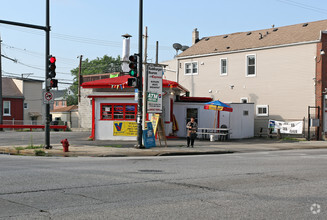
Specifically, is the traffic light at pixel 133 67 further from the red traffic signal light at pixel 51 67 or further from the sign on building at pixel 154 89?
the red traffic signal light at pixel 51 67

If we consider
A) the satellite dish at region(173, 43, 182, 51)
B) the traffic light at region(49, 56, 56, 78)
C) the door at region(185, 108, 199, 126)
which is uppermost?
the satellite dish at region(173, 43, 182, 51)

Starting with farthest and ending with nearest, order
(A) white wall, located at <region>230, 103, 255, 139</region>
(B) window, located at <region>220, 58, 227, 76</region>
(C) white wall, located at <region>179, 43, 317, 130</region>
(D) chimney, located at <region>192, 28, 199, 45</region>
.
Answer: (D) chimney, located at <region>192, 28, 199, 45</region>, (B) window, located at <region>220, 58, 227, 76</region>, (C) white wall, located at <region>179, 43, 317, 130</region>, (A) white wall, located at <region>230, 103, 255, 139</region>

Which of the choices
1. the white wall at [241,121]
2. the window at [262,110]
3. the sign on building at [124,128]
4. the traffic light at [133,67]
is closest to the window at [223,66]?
the window at [262,110]

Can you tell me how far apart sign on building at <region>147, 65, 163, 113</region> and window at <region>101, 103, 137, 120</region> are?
4967mm

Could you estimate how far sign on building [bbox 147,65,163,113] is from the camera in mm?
21234

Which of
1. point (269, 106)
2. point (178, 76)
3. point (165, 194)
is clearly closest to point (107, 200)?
point (165, 194)

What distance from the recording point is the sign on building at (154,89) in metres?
21.2

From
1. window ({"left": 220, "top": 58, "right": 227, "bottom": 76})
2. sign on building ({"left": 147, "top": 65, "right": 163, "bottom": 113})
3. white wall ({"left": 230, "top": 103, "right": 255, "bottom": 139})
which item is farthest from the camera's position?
window ({"left": 220, "top": 58, "right": 227, "bottom": 76})

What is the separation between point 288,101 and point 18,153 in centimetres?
2049

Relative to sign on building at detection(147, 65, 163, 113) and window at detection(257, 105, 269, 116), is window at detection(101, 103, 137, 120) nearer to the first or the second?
sign on building at detection(147, 65, 163, 113)

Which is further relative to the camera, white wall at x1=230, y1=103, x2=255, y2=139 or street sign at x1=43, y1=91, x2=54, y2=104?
white wall at x1=230, y1=103, x2=255, y2=139

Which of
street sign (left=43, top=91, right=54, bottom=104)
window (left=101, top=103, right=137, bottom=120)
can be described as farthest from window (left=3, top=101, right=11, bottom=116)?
street sign (left=43, top=91, right=54, bottom=104)

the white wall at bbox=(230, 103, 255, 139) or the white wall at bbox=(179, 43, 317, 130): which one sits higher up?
the white wall at bbox=(179, 43, 317, 130)

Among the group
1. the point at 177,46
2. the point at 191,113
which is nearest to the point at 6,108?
the point at 177,46
